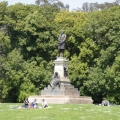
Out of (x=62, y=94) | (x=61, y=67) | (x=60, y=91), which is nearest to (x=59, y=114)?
(x=62, y=94)

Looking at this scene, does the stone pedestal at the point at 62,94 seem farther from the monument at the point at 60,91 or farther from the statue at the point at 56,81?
the statue at the point at 56,81

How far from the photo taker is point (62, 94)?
3888 cm

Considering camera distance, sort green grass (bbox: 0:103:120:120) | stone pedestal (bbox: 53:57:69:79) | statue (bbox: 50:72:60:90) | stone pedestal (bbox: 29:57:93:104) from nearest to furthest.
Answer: green grass (bbox: 0:103:120:120) → stone pedestal (bbox: 29:57:93:104) → statue (bbox: 50:72:60:90) → stone pedestal (bbox: 53:57:69:79)

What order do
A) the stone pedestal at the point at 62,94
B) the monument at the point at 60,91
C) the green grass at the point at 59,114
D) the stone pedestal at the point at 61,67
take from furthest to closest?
the stone pedestal at the point at 61,67
the monument at the point at 60,91
the stone pedestal at the point at 62,94
the green grass at the point at 59,114

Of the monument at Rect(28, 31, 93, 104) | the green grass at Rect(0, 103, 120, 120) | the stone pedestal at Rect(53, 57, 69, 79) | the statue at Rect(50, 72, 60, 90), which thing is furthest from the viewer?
the stone pedestal at Rect(53, 57, 69, 79)

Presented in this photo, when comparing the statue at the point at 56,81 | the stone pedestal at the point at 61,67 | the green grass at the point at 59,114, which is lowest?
the green grass at the point at 59,114

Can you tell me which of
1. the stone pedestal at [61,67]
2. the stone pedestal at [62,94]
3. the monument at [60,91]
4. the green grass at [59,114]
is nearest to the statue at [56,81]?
the monument at [60,91]

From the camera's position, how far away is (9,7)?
55375 mm

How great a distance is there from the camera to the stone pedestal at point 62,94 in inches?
1457

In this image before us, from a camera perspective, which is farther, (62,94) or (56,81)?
(56,81)

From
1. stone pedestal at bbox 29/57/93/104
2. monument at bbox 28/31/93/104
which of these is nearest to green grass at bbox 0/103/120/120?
stone pedestal at bbox 29/57/93/104

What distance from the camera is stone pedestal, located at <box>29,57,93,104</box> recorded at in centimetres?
3700

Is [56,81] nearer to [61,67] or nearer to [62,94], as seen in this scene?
[62,94]

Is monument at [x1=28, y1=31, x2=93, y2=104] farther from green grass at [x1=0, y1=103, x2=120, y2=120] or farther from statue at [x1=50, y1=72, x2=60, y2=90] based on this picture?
green grass at [x1=0, y1=103, x2=120, y2=120]
